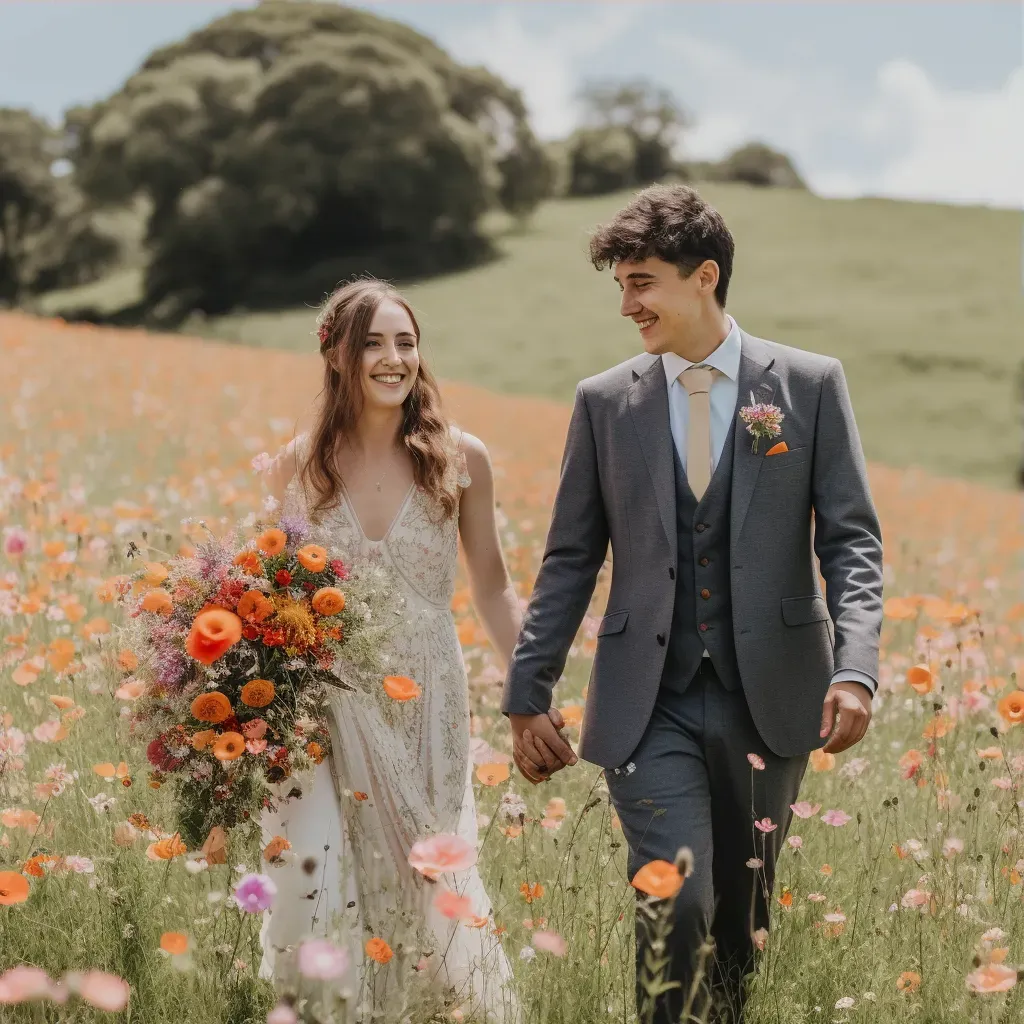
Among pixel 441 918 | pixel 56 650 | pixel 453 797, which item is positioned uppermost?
pixel 56 650

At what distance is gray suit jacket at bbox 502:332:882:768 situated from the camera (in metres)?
3.39

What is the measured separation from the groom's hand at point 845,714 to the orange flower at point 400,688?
1029 mm

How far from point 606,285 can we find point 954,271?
12.9m

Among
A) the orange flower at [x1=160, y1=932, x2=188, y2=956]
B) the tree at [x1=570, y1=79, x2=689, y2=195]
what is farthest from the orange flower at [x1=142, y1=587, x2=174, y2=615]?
the tree at [x1=570, y1=79, x2=689, y2=195]

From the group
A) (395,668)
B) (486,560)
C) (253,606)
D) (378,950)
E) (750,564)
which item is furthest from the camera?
(486,560)

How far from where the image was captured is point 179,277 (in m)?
46.7

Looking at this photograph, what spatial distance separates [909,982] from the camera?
10.7ft

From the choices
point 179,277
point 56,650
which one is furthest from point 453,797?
point 179,277

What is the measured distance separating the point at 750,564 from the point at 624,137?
2996 inches

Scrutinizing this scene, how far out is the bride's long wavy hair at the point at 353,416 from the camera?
163 inches

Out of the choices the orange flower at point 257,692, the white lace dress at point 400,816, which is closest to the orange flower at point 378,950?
the white lace dress at point 400,816

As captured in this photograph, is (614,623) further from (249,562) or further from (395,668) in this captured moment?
(249,562)

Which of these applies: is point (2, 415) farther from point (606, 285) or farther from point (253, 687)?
point (606, 285)

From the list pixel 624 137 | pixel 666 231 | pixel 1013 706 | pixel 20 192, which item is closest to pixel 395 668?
pixel 666 231
